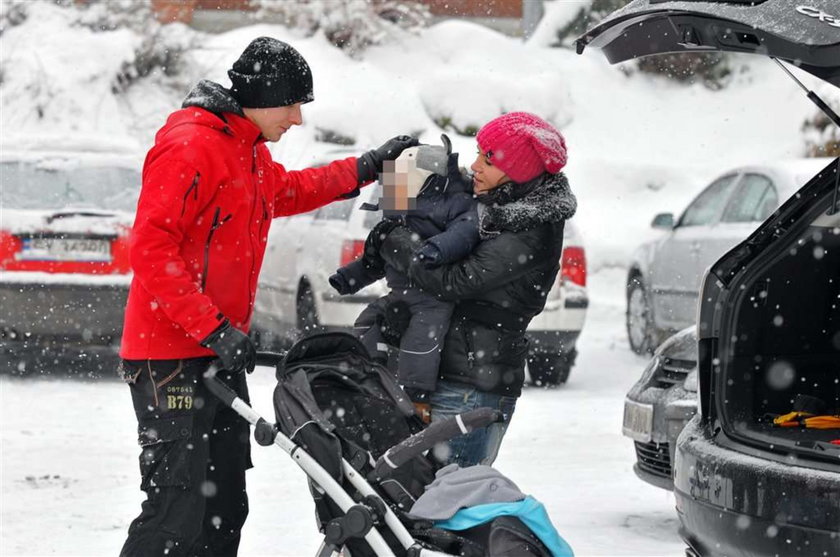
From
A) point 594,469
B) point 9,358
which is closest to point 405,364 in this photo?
point 594,469

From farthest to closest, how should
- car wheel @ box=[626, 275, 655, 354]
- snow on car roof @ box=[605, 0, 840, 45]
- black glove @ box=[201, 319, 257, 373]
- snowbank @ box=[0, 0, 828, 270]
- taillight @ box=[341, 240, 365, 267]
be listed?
snowbank @ box=[0, 0, 828, 270]
car wheel @ box=[626, 275, 655, 354]
taillight @ box=[341, 240, 365, 267]
black glove @ box=[201, 319, 257, 373]
snow on car roof @ box=[605, 0, 840, 45]

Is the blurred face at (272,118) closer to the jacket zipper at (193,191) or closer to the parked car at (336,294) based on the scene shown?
the jacket zipper at (193,191)

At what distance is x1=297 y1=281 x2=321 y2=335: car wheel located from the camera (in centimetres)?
1098

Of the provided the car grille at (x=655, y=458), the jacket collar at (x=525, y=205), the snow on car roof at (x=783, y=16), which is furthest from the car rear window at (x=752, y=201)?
the snow on car roof at (x=783, y=16)

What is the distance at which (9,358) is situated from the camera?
12047 mm

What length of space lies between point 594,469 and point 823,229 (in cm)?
368

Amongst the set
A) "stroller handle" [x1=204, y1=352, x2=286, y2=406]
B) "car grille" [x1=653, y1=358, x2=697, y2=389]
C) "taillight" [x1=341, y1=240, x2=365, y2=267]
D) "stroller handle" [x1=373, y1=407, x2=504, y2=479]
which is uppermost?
"stroller handle" [x1=373, y1=407, x2=504, y2=479]

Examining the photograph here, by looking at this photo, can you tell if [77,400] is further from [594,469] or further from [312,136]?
[312,136]

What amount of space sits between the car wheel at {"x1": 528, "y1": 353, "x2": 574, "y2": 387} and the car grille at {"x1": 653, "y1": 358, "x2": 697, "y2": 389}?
4306 mm

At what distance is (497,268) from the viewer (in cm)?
472

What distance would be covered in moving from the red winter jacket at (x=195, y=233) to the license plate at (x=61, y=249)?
562cm

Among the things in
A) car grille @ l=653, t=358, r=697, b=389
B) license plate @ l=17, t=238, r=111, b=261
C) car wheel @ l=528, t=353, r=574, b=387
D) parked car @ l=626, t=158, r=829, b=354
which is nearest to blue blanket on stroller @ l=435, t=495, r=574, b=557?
car grille @ l=653, t=358, r=697, b=389

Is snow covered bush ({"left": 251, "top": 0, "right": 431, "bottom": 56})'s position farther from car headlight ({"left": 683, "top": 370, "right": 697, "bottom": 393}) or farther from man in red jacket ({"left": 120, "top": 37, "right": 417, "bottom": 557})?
man in red jacket ({"left": 120, "top": 37, "right": 417, "bottom": 557})

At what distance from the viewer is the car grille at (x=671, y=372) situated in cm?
670
